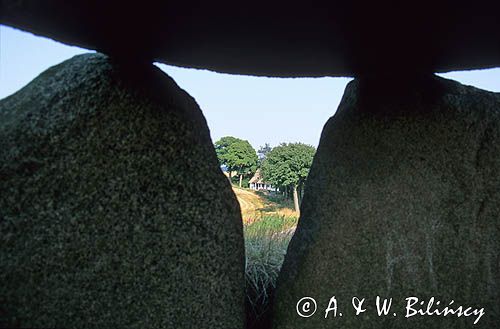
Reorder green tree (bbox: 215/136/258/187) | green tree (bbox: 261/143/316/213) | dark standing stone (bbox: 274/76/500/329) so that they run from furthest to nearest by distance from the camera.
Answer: green tree (bbox: 215/136/258/187), green tree (bbox: 261/143/316/213), dark standing stone (bbox: 274/76/500/329)

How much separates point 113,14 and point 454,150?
1781mm

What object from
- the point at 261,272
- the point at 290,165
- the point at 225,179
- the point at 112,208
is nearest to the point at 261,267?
the point at 261,272

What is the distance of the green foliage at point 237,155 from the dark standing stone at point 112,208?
4078 cm

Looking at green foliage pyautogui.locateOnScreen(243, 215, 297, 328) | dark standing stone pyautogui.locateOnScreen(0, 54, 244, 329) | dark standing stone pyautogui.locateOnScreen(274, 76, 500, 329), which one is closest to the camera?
dark standing stone pyautogui.locateOnScreen(0, 54, 244, 329)

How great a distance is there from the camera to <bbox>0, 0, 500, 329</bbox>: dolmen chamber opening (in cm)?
146

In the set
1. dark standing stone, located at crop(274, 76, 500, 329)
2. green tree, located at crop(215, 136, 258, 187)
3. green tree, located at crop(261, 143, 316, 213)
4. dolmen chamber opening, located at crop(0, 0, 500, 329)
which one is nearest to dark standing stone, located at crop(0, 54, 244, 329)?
dolmen chamber opening, located at crop(0, 0, 500, 329)

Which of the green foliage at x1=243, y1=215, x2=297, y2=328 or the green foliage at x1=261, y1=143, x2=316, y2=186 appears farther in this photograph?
the green foliage at x1=261, y1=143, x2=316, y2=186

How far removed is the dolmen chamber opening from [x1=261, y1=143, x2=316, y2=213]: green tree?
27782 millimetres

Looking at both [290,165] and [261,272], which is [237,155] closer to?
[290,165]

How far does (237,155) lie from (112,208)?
136 feet

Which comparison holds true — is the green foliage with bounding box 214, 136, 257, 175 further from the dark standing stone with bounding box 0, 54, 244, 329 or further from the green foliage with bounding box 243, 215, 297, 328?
the dark standing stone with bounding box 0, 54, 244, 329

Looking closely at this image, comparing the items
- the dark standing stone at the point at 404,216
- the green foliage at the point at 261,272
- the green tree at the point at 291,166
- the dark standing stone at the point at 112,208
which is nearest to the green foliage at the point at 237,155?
the green tree at the point at 291,166

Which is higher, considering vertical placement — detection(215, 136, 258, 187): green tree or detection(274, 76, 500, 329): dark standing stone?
detection(274, 76, 500, 329): dark standing stone

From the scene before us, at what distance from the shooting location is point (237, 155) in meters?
43.0
